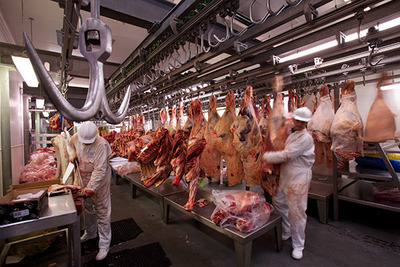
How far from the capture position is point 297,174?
9.92 feet

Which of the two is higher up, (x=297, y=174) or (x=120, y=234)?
(x=297, y=174)

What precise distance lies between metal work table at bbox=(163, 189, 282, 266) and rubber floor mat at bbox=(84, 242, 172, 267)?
0.71 m

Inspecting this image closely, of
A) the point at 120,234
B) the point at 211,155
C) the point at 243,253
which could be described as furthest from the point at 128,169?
the point at 243,253

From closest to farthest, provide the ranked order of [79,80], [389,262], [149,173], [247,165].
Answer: [389,262] → [247,165] → [149,173] → [79,80]

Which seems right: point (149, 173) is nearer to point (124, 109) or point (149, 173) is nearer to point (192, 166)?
point (192, 166)

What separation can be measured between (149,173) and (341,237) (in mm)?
3435

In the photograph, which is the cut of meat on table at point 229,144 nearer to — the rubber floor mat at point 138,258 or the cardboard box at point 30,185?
the rubber floor mat at point 138,258

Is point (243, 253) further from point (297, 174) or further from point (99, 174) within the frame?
point (99, 174)

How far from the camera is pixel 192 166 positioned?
2.89m

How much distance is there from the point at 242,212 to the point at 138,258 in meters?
1.69

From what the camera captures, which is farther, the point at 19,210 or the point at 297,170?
the point at 297,170

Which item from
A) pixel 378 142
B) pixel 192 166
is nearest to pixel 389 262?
pixel 378 142

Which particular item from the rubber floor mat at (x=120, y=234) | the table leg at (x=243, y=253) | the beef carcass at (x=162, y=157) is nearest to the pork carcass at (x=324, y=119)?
the table leg at (x=243, y=253)

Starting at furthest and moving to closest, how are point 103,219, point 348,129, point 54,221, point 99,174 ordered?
point 348,129, point 103,219, point 99,174, point 54,221
